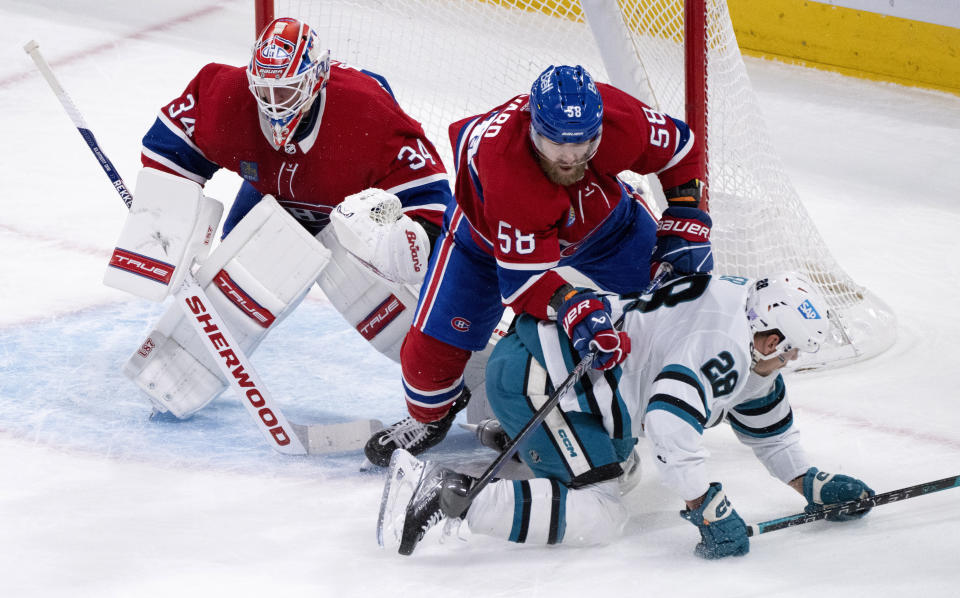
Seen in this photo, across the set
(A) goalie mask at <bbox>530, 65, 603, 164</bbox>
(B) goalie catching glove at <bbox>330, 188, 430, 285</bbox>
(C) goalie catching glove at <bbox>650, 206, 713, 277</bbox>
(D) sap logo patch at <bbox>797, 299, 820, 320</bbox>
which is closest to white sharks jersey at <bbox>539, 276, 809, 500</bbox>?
(D) sap logo patch at <bbox>797, 299, 820, 320</bbox>

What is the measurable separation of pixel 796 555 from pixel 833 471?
54 cm

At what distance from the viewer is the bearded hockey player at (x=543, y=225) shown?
8.33ft

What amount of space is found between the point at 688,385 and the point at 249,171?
4.78ft

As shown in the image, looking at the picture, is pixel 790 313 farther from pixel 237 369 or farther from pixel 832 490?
pixel 237 369

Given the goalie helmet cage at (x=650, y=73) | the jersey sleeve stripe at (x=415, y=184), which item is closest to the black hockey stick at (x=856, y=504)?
the goalie helmet cage at (x=650, y=73)

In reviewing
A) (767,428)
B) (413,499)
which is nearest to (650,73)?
(767,428)

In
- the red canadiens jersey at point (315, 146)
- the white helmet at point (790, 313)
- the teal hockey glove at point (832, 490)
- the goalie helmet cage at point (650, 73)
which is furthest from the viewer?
the goalie helmet cage at point (650, 73)

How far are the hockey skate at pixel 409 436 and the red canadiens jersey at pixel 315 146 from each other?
20.6 inches

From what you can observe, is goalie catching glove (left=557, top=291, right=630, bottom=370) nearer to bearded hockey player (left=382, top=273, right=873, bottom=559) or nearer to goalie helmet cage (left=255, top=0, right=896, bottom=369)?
bearded hockey player (left=382, top=273, right=873, bottom=559)

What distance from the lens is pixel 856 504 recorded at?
2611mm

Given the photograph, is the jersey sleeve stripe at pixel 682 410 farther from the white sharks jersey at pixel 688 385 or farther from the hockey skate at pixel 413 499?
the hockey skate at pixel 413 499

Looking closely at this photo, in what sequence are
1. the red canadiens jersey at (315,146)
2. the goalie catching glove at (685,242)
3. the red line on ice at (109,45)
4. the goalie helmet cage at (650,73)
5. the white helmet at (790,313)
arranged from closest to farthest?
the white helmet at (790,313) < the goalie catching glove at (685,242) < the red canadiens jersey at (315,146) < the goalie helmet cage at (650,73) < the red line on ice at (109,45)

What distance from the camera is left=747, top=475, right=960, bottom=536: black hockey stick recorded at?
2.57 metres

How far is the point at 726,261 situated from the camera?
3.69 meters
